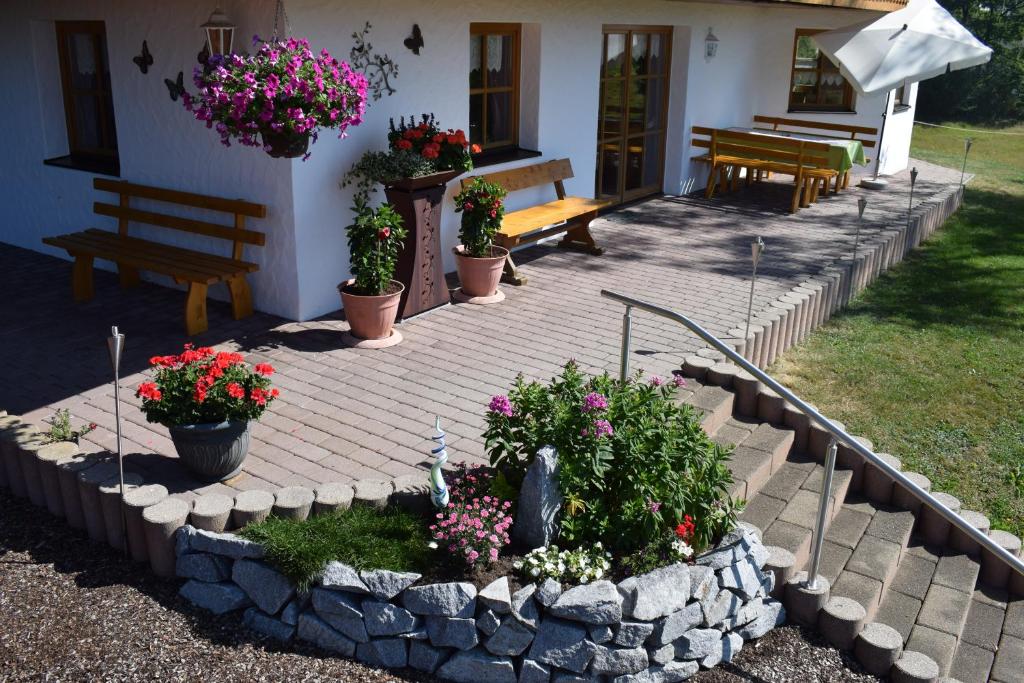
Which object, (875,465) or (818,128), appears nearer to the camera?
(875,465)

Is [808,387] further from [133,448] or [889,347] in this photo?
[133,448]

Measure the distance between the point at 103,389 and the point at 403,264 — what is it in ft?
8.11

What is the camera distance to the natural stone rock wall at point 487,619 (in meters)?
4.12

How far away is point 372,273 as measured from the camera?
6879 millimetres

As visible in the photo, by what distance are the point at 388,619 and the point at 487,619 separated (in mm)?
446

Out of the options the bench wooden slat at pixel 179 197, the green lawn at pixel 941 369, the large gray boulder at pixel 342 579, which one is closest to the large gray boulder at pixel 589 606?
the large gray boulder at pixel 342 579

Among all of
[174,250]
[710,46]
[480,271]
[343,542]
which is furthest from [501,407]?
[710,46]

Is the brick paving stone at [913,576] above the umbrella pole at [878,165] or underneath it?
underneath

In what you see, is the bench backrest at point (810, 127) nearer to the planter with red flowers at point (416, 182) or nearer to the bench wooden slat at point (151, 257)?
the planter with red flowers at point (416, 182)

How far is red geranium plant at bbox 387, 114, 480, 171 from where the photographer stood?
740 centimetres

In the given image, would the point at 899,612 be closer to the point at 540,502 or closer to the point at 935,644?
the point at 935,644

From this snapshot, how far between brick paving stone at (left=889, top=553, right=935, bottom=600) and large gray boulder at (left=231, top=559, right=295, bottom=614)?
3.30 metres

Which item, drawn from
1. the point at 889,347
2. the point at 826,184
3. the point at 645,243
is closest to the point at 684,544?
the point at 889,347

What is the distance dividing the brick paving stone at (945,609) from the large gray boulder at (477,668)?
2.34 m
